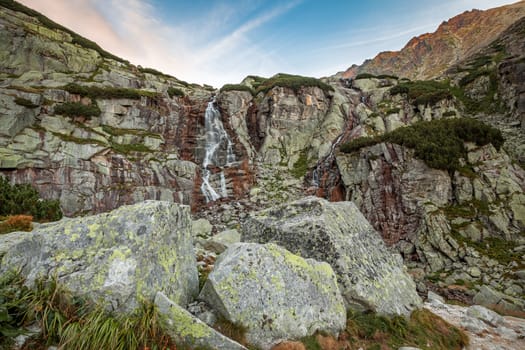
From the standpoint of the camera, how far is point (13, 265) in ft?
14.2

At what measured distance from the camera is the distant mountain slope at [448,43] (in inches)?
3999

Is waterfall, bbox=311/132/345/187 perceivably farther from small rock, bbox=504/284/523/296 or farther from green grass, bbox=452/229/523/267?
small rock, bbox=504/284/523/296

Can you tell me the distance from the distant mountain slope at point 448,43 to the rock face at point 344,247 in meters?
114

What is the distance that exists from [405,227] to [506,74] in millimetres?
37538

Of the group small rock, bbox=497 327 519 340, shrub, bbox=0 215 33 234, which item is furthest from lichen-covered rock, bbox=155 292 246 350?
small rock, bbox=497 327 519 340

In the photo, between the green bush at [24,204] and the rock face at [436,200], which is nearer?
the green bush at [24,204]

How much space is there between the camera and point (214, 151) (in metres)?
39.6

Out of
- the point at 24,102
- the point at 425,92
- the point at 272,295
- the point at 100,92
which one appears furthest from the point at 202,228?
the point at 425,92

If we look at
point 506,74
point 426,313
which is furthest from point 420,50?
point 426,313

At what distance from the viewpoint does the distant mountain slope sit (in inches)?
3999

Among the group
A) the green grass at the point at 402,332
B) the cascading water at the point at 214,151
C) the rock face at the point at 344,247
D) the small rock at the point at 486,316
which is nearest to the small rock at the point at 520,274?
the small rock at the point at 486,316

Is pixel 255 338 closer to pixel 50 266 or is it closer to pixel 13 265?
pixel 50 266

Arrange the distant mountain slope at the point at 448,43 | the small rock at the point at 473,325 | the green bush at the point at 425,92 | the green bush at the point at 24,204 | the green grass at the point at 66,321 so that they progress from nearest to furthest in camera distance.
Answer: the green grass at the point at 66,321
the small rock at the point at 473,325
the green bush at the point at 24,204
the green bush at the point at 425,92
the distant mountain slope at the point at 448,43

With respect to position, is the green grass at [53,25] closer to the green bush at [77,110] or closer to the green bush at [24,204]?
the green bush at [77,110]
